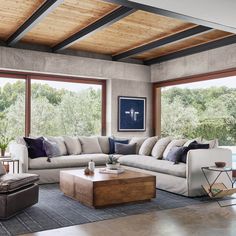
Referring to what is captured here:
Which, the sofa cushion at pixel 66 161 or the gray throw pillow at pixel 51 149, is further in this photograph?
the gray throw pillow at pixel 51 149

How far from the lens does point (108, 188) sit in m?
4.41

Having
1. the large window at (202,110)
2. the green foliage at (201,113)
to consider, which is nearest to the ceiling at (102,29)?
the large window at (202,110)

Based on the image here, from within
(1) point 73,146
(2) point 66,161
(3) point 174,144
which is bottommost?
(2) point 66,161

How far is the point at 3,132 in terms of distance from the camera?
6984 millimetres

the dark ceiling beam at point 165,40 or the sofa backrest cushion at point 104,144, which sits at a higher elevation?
the dark ceiling beam at point 165,40

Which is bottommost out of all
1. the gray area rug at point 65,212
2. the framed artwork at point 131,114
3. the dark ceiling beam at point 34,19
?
the gray area rug at point 65,212

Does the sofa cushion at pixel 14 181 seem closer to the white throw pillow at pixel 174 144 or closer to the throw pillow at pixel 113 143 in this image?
the white throw pillow at pixel 174 144

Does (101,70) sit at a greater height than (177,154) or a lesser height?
greater

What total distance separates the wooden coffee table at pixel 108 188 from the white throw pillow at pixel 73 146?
5.85ft

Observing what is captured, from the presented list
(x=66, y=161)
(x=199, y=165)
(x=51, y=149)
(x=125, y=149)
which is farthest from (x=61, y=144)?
(x=199, y=165)

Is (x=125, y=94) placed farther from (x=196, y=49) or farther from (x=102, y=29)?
(x=102, y=29)

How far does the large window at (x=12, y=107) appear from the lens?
7000 mm

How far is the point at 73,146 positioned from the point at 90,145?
427 mm

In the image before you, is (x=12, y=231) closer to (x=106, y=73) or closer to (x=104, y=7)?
(x=104, y=7)
